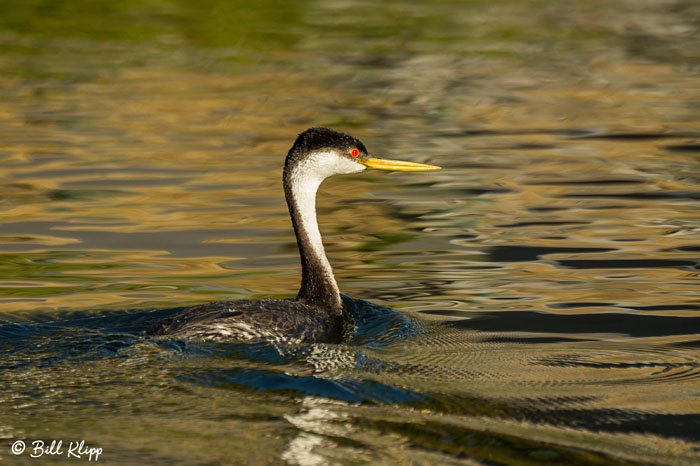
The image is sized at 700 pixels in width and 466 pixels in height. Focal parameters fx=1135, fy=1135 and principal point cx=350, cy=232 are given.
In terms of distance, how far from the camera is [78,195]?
44.4 feet

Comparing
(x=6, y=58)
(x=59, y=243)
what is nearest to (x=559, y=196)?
(x=59, y=243)

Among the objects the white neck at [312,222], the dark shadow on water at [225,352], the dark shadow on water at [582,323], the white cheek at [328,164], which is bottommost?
the dark shadow on water at [582,323]

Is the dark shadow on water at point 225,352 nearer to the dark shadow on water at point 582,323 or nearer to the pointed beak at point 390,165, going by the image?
the dark shadow on water at point 582,323

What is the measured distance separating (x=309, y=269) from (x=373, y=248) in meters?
2.23

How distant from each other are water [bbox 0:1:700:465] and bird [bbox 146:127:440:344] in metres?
0.28

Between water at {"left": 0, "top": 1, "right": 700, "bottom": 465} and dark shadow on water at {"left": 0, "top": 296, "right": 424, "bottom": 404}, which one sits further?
dark shadow on water at {"left": 0, "top": 296, "right": 424, "bottom": 404}

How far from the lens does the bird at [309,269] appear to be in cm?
806

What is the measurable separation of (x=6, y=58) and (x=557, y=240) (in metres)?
16.3

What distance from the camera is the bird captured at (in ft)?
26.5

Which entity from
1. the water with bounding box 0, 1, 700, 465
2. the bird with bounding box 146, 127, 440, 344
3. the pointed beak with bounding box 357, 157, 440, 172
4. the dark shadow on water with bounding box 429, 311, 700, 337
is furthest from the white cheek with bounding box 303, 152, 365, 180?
the dark shadow on water with bounding box 429, 311, 700, 337

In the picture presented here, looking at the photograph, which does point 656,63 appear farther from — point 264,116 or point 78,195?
point 78,195

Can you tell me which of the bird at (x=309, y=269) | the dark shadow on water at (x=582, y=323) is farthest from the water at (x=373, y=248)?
the bird at (x=309, y=269)

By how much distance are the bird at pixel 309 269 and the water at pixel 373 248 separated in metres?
0.28

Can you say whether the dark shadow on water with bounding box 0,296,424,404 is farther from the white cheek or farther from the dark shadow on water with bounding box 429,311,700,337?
the white cheek
